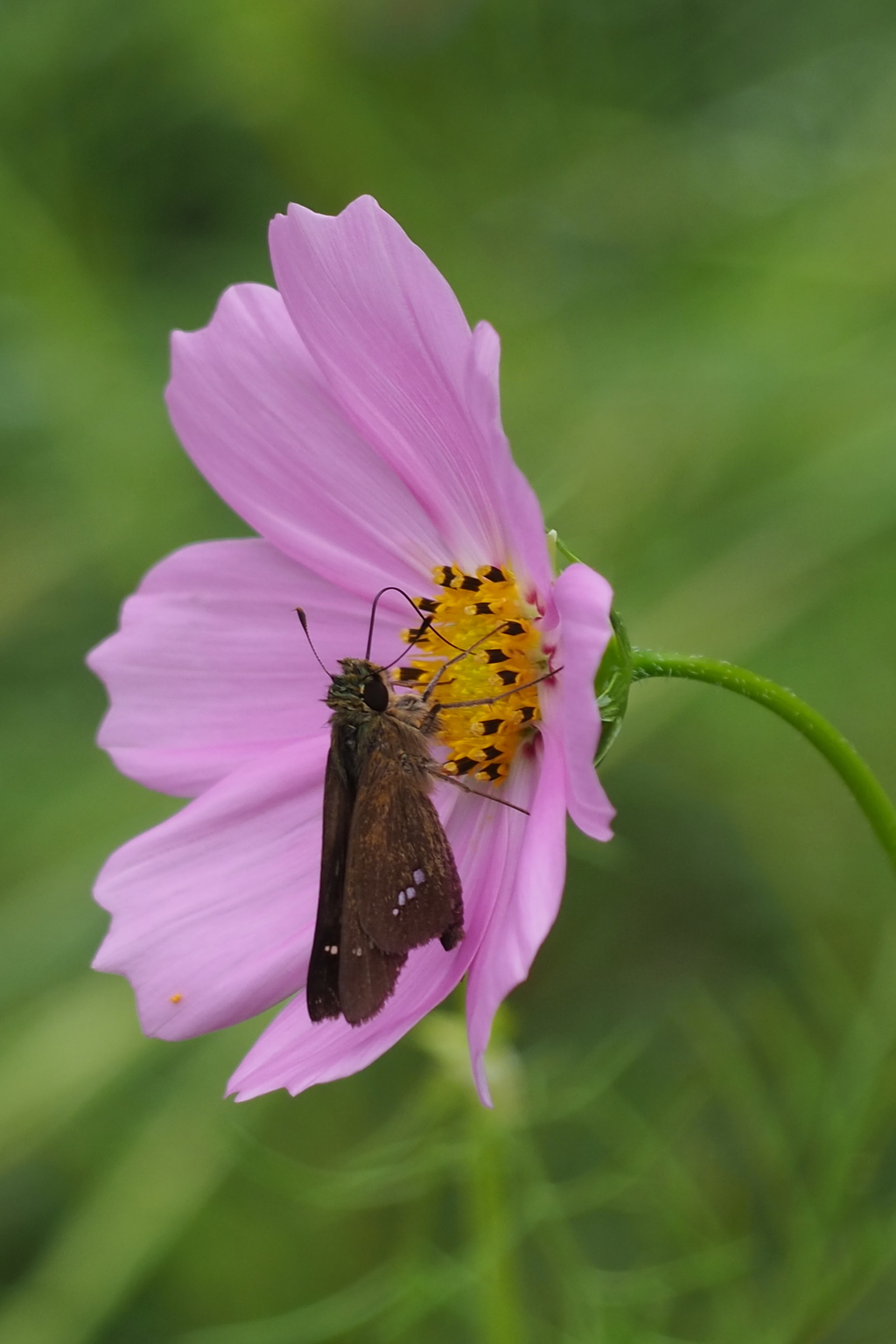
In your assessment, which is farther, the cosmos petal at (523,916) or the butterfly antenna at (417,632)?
the butterfly antenna at (417,632)

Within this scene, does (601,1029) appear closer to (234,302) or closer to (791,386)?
(791,386)

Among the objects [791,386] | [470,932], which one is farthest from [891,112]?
[470,932]

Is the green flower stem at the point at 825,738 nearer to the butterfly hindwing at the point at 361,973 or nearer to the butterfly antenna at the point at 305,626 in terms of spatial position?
the butterfly hindwing at the point at 361,973

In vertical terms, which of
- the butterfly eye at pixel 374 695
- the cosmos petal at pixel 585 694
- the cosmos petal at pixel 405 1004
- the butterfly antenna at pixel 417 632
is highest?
the butterfly antenna at pixel 417 632

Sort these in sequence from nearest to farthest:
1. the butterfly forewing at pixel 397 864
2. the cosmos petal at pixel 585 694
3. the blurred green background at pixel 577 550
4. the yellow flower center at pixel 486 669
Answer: the cosmos petal at pixel 585 694 < the butterfly forewing at pixel 397 864 < the yellow flower center at pixel 486 669 < the blurred green background at pixel 577 550

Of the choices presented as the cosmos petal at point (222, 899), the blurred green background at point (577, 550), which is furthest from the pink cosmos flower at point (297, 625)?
the blurred green background at point (577, 550)

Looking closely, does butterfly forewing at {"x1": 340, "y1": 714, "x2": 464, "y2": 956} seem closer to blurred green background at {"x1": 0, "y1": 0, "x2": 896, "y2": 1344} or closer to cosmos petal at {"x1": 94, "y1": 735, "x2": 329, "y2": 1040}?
cosmos petal at {"x1": 94, "y1": 735, "x2": 329, "y2": 1040}

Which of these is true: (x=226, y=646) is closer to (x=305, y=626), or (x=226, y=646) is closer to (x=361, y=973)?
(x=305, y=626)

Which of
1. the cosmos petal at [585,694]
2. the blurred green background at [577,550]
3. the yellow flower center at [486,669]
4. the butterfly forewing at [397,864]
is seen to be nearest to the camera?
the cosmos petal at [585,694]
